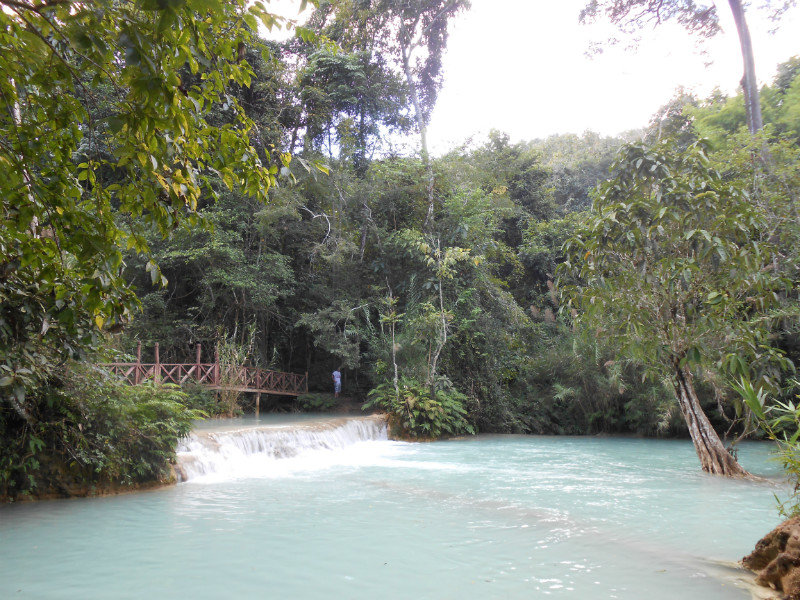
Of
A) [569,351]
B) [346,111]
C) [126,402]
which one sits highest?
[346,111]

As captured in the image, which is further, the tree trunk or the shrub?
the shrub

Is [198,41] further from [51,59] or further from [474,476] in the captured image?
[474,476]

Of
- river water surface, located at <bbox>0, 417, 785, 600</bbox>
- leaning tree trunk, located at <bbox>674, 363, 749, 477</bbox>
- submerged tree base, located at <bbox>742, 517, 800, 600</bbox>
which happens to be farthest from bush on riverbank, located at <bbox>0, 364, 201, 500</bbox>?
leaning tree trunk, located at <bbox>674, 363, 749, 477</bbox>

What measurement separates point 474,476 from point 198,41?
280 inches

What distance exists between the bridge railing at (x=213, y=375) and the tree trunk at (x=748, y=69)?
13308mm

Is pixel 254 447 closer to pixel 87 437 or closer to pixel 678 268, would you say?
pixel 87 437

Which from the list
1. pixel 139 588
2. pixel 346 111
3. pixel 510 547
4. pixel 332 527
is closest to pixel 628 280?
pixel 510 547

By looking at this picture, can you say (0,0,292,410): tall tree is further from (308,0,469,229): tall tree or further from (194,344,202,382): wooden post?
(308,0,469,229): tall tree

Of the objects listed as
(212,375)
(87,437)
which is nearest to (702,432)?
(87,437)

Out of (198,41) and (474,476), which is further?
(474,476)

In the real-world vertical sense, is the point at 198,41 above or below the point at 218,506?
above

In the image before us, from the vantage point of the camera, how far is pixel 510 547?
441 cm

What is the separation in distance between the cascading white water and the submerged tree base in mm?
A: 6494

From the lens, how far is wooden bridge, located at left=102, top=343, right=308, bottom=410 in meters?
12.6
